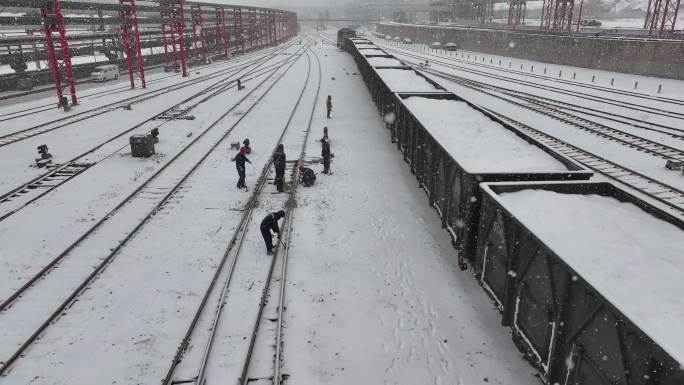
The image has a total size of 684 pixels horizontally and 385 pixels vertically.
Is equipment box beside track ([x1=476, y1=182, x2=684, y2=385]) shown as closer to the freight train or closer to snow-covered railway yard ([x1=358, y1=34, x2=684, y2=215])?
the freight train

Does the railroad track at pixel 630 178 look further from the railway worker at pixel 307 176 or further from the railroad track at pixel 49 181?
the railroad track at pixel 49 181

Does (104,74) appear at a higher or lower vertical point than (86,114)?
higher

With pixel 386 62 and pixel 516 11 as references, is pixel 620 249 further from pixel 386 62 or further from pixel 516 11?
pixel 516 11

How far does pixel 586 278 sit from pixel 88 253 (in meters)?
10.8

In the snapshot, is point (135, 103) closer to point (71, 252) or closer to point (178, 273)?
point (71, 252)

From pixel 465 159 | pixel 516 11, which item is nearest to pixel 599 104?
pixel 465 159

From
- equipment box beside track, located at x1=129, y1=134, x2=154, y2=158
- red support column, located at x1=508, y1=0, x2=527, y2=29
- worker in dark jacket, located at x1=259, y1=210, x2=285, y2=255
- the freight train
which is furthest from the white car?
red support column, located at x1=508, y1=0, x2=527, y2=29

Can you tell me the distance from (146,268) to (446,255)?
7245 millimetres

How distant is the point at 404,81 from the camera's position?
2291 centimetres

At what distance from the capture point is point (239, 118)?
1012 inches

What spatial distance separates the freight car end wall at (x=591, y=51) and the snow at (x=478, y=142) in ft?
103

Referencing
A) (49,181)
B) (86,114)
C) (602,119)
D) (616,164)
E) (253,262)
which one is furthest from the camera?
(86,114)

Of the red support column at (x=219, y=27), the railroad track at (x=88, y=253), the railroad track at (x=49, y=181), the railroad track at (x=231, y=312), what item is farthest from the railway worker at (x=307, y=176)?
the red support column at (x=219, y=27)

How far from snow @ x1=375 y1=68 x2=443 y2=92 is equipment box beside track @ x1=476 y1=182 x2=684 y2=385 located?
12538 millimetres
